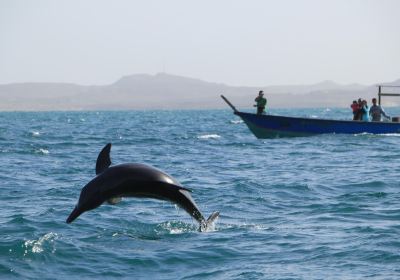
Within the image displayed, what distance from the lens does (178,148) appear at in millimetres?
38188

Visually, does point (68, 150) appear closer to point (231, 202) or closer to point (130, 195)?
point (231, 202)

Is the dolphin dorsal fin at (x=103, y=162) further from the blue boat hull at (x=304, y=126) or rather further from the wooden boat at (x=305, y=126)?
the blue boat hull at (x=304, y=126)

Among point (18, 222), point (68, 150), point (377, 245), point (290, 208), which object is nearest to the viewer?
point (377, 245)

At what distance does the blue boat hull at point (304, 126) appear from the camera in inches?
1508

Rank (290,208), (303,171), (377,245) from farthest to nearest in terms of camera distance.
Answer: (303,171)
(290,208)
(377,245)

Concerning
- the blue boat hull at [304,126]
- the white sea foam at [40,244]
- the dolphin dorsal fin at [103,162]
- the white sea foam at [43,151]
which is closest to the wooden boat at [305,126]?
the blue boat hull at [304,126]

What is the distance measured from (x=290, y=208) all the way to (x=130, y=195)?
6.34 meters

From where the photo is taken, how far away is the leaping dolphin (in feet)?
37.6

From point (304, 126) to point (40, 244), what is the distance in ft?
91.4

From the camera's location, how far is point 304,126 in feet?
131

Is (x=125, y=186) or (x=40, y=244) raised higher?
(x=125, y=186)

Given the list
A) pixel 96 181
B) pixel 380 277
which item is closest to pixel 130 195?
pixel 96 181

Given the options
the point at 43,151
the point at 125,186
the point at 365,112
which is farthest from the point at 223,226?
the point at 365,112

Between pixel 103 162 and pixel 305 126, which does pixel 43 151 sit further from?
pixel 103 162
